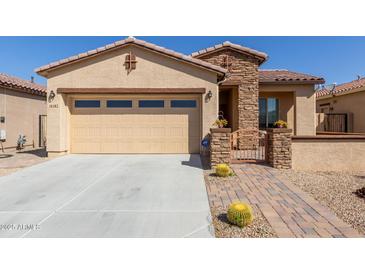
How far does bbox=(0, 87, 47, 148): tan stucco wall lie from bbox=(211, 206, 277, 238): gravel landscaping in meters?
13.7

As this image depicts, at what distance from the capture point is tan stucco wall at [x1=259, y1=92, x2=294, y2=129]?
13.4 metres

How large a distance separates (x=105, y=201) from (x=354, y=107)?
54.0ft

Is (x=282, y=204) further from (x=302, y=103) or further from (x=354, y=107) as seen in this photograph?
(x=354, y=107)

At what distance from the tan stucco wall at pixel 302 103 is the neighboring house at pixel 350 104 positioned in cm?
377

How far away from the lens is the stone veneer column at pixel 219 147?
755 cm

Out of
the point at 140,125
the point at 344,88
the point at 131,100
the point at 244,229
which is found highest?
the point at 344,88

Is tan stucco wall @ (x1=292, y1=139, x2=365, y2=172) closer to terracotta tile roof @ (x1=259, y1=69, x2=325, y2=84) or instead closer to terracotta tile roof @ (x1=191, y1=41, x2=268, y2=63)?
terracotta tile roof @ (x1=259, y1=69, x2=325, y2=84)

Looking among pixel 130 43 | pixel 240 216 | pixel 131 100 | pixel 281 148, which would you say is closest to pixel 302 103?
pixel 281 148

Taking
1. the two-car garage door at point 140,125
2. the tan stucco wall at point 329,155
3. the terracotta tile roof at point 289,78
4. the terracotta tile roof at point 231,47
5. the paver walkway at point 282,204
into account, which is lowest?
the paver walkway at point 282,204

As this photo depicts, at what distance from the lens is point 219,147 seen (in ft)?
24.9

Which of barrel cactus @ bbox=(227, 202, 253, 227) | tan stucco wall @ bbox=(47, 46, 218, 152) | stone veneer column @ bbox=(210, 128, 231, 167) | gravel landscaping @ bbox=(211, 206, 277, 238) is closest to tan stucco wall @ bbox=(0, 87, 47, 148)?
tan stucco wall @ bbox=(47, 46, 218, 152)

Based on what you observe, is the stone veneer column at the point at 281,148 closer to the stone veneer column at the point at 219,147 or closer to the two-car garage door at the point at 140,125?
the stone veneer column at the point at 219,147

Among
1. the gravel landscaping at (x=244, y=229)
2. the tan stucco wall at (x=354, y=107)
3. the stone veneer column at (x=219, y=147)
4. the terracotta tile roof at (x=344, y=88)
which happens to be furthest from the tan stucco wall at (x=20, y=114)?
the tan stucco wall at (x=354, y=107)

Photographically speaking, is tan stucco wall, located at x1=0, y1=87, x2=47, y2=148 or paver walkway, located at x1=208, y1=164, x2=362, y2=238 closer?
paver walkway, located at x1=208, y1=164, x2=362, y2=238
